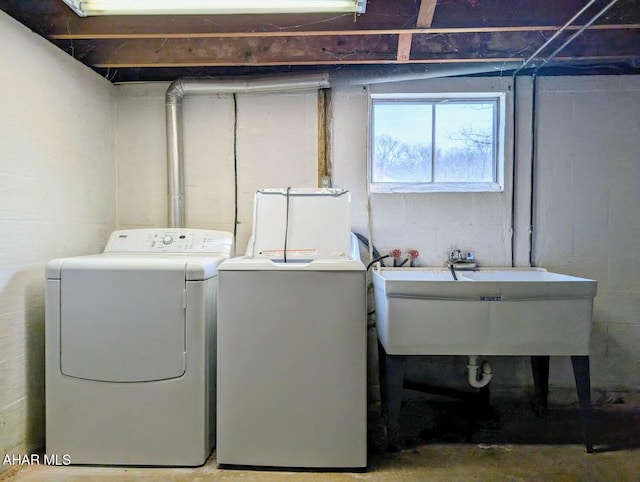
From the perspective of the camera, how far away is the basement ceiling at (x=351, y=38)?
1.79 meters

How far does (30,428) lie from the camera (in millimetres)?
1814

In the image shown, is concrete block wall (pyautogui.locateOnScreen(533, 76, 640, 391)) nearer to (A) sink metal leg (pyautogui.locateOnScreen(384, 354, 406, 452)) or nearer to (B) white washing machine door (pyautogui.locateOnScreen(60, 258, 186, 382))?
(A) sink metal leg (pyautogui.locateOnScreen(384, 354, 406, 452))

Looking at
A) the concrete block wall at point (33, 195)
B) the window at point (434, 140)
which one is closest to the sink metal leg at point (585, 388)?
the window at point (434, 140)

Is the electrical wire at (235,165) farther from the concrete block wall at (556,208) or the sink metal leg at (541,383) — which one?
the sink metal leg at (541,383)

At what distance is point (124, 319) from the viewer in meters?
1.71

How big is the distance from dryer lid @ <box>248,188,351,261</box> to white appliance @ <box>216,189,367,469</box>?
0.82ft

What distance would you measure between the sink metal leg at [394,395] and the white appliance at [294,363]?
0.63 feet

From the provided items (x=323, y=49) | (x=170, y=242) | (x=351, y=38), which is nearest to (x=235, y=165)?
(x=170, y=242)

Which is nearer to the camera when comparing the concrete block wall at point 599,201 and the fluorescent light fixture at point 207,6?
the fluorescent light fixture at point 207,6

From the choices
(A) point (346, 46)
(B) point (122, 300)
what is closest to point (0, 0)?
(B) point (122, 300)

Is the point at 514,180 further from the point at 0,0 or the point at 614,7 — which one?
the point at 0,0

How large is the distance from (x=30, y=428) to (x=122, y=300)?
0.76 meters

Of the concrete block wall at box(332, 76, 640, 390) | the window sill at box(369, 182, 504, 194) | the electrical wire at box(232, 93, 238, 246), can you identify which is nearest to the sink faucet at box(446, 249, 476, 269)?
the concrete block wall at box(332, 76, 640, 390)

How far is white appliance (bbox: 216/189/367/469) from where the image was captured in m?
1.68
